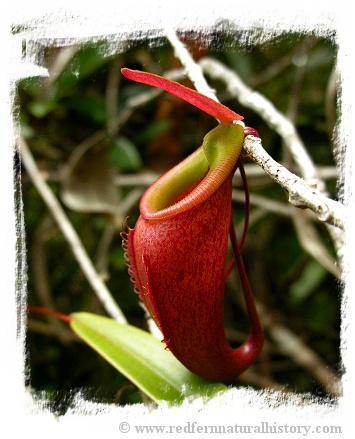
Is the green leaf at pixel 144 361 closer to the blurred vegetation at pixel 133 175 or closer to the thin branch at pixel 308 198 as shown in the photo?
the thin branch at pixel 308 198

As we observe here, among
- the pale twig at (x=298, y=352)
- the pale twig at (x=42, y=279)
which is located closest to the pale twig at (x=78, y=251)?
the pale twig at (x=42, y=279)

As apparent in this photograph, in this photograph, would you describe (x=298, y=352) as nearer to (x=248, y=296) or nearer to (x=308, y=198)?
(x=248, y=296)

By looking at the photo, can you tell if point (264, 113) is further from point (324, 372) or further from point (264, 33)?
point (324, 372)

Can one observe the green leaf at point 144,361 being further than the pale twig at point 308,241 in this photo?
No

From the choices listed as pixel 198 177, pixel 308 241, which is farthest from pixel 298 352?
pixel 198 177

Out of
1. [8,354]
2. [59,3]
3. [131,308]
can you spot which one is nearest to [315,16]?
[59,3]
